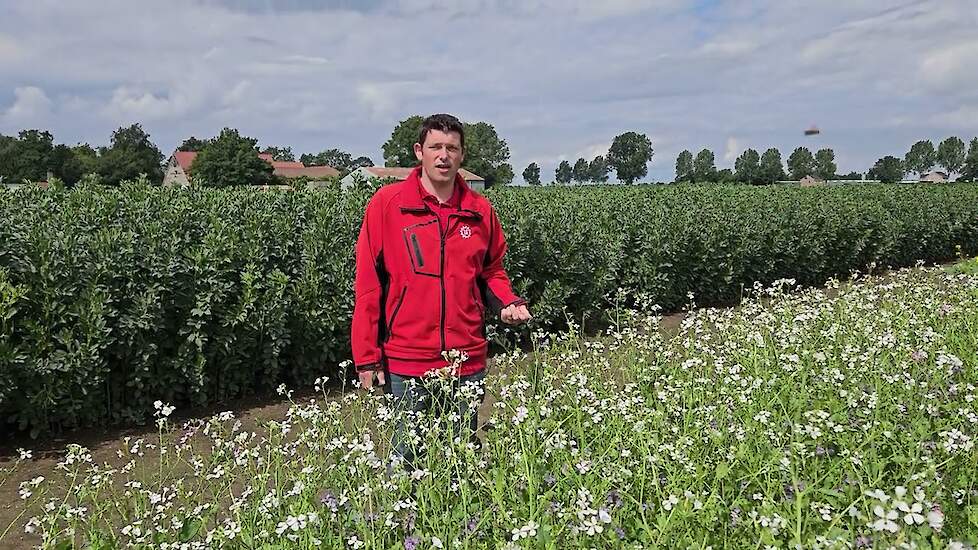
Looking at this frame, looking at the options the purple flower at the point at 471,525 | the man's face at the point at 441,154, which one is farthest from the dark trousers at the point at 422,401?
the man's face at the point at 441,154

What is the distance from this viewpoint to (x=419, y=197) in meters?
3.51

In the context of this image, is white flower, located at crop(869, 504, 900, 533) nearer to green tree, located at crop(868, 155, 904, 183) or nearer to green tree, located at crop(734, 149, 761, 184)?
green tree, located at crop(734, 149, 761, 184)

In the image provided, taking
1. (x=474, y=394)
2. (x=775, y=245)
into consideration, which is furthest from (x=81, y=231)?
(x=775, y=245)

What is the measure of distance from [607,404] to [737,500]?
3.08ft

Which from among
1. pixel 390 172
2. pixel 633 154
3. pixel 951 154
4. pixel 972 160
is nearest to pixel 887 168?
pixel 972 160

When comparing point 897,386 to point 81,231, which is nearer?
point 897,386

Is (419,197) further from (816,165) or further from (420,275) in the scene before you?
(816,165)

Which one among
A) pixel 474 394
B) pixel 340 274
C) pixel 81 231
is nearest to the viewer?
pixel 474 394

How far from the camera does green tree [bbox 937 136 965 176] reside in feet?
357

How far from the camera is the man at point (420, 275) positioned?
11.4 ft

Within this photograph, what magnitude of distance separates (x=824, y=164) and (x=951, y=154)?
50158mm

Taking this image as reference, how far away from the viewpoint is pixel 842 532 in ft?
7.77

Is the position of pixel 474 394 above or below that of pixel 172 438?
above

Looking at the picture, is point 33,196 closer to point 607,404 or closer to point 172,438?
point 172,438
